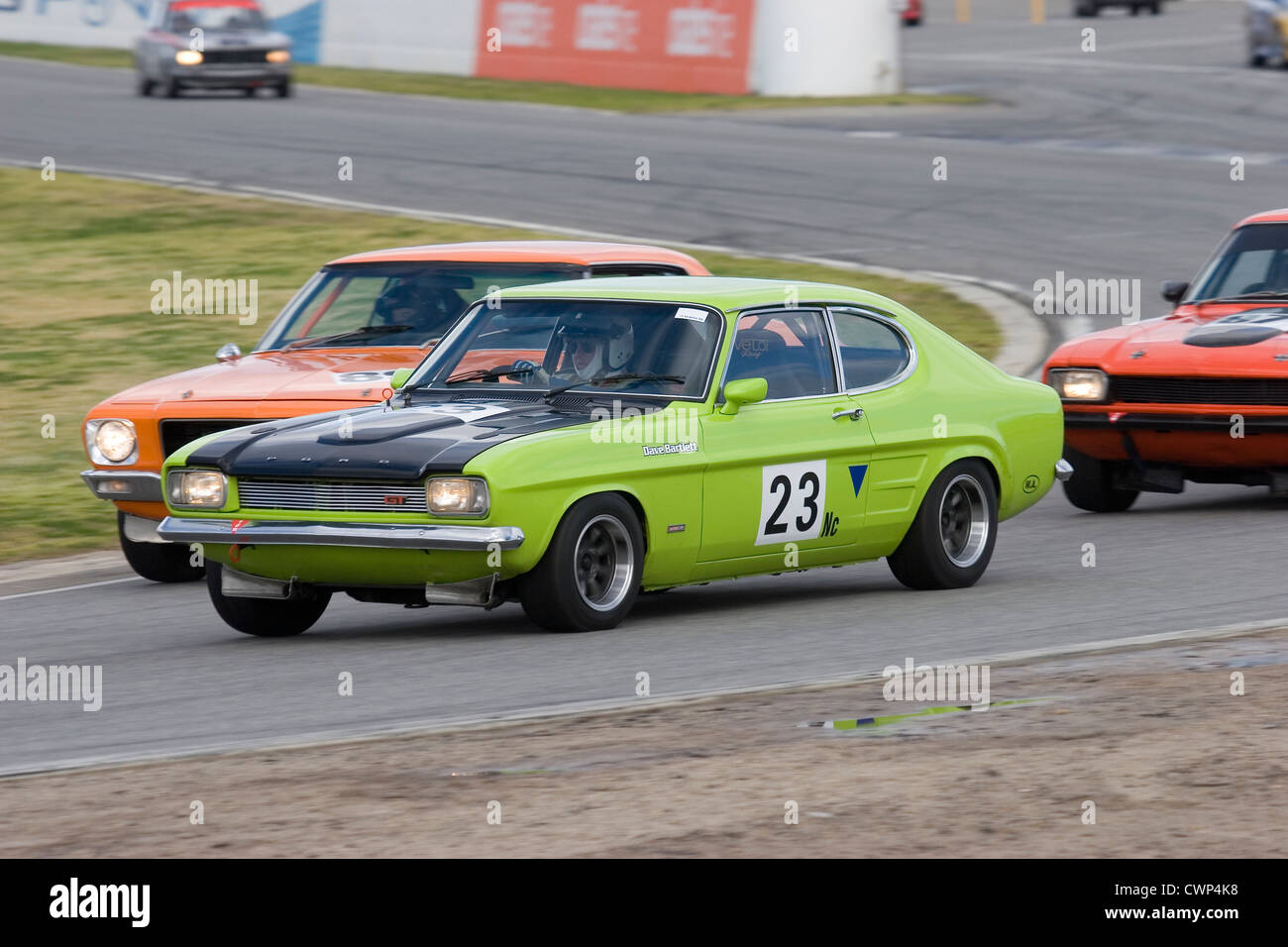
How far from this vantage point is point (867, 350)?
10.3 metres

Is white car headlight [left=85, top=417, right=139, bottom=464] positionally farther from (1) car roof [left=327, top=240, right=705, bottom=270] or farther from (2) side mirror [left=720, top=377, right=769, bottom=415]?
(2) side mirror [left=720, top=377, right=769, bottom=415]

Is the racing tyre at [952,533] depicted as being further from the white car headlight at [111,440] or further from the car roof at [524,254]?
the white car headlight at [111,440]

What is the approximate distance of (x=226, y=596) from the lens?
30.8ft

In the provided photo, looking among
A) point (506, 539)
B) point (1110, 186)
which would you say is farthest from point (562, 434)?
point (1110, 186)

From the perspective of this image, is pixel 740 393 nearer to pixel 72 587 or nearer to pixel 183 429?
pixel 183 429

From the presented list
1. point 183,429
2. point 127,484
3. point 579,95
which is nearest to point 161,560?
point 127,484

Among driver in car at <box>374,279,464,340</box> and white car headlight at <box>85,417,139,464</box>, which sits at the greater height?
driver in car at <box>374,279,464,340</box>

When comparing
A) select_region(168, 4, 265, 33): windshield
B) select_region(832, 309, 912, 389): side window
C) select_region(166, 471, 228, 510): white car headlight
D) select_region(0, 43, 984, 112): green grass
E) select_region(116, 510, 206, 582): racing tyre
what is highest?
select_region(168, 4, 265, 33): windshield

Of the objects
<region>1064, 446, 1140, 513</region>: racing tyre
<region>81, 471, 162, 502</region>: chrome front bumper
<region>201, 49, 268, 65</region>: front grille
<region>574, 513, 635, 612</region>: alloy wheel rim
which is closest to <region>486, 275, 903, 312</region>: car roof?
<region>574, 513, 635, 612</region>: alloy wheel rim

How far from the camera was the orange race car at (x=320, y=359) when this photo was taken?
35.2 feet

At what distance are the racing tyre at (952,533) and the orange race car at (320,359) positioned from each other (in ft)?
7.46

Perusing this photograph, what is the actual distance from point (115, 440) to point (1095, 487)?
5.36 m

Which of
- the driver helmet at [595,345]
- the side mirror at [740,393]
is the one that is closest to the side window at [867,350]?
the side mirror at [740,393]

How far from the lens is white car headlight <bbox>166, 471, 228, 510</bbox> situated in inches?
359
